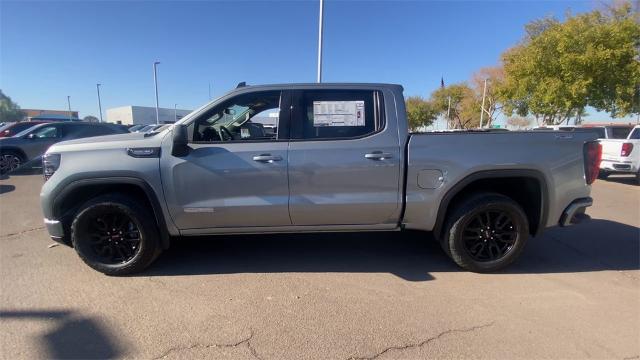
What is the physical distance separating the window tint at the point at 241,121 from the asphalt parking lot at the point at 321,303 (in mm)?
1421

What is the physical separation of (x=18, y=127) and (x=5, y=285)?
12.8 meters

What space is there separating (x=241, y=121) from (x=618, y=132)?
1300 cm

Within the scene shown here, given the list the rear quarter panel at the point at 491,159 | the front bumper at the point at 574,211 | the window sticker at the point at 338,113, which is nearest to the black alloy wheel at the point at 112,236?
the window sticker at the point at 338,113

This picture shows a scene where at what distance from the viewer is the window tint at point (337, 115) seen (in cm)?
352

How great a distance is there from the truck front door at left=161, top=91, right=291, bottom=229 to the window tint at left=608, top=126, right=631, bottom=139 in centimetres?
1233

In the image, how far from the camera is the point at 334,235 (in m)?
4.87

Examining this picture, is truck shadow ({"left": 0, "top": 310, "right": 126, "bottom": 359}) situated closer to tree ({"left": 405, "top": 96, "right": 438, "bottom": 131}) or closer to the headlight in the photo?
the headlight

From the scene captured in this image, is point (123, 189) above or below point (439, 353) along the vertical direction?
above

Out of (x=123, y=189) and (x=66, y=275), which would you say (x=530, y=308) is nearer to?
(x=123, y=189)

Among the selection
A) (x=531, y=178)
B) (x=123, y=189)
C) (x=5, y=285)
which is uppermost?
(x=531, y=178)

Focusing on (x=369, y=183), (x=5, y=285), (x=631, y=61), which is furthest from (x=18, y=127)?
(x=631, y=61)

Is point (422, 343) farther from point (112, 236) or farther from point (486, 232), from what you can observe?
point (112, 236)

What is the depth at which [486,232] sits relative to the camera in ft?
12.0

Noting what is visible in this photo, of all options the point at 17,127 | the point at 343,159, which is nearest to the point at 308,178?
the point at 343,159
